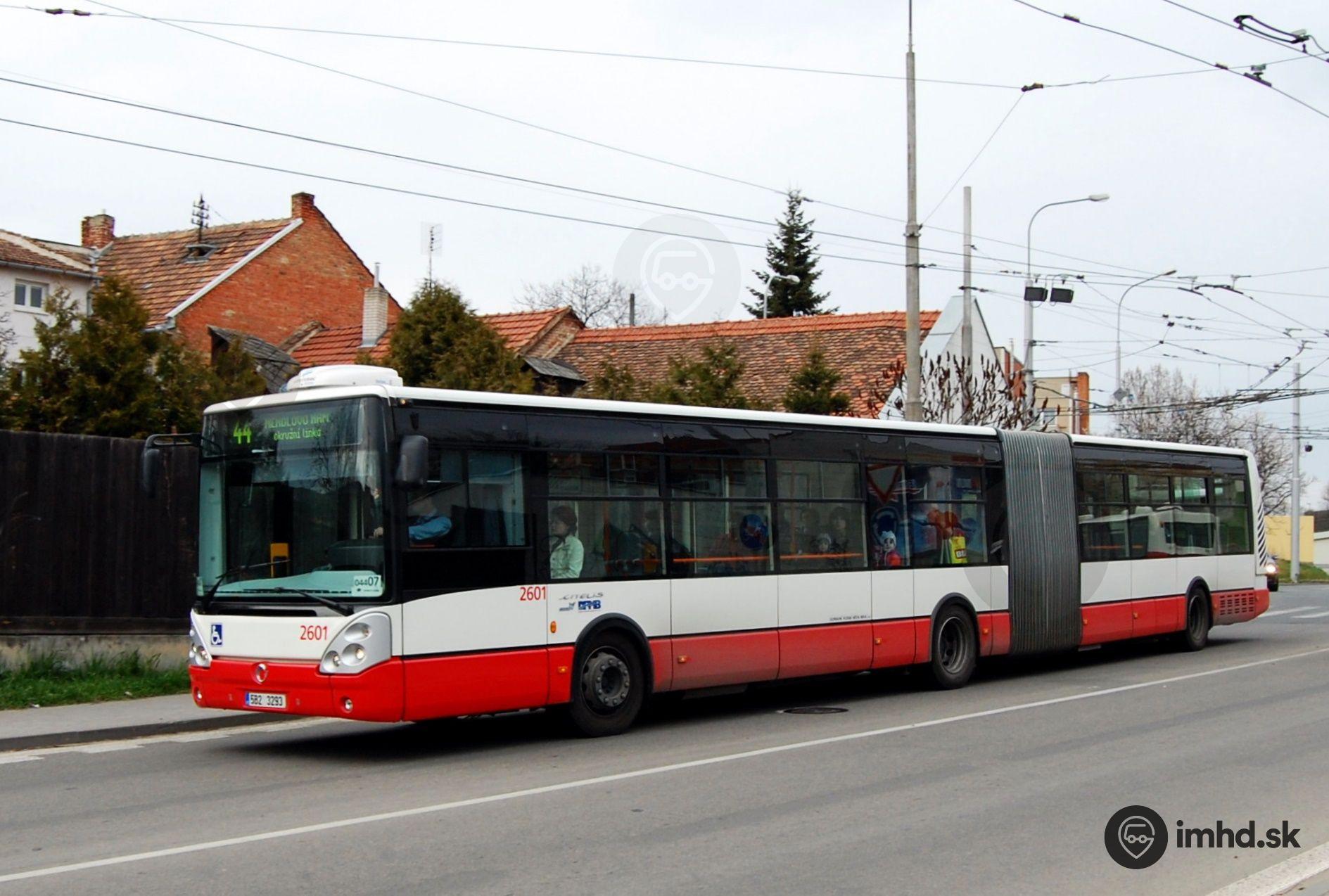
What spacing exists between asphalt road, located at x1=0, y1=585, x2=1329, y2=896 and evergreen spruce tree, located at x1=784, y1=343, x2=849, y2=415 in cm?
1107

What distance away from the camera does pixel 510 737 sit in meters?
12.5

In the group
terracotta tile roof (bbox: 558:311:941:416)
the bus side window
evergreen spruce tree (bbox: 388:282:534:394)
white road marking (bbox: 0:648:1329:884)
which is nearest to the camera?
white road marking (bbox: 0:648:1329:884)

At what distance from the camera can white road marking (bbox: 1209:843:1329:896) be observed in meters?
6.82

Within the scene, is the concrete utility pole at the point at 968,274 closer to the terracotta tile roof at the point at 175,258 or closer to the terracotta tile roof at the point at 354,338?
the terracotta tile roof at the point at 354,338

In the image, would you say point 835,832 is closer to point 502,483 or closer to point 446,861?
point 446,861

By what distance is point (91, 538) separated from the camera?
15.5m

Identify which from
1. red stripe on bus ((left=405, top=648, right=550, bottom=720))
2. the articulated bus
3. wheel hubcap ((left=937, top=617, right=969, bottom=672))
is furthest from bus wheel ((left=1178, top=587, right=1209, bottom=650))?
red stripe on bus ((left=405, top=648, right=550, bottom=720))

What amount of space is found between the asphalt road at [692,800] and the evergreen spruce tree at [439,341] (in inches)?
328

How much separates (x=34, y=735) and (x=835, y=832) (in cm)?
714

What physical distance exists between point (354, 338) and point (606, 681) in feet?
88.7

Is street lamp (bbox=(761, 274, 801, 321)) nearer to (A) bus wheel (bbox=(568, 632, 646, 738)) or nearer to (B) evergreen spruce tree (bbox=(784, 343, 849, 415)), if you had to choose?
(B) evergreen spruce tree (bbox=(784, 343, 849, 415))

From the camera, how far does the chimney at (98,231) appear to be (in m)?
42.9

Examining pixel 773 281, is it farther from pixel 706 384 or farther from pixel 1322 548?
pixel 1322 548

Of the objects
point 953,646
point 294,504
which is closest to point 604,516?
point 294,504
